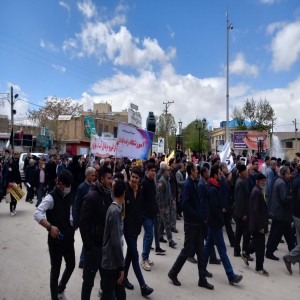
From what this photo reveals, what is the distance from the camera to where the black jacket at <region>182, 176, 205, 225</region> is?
5418 millimetres

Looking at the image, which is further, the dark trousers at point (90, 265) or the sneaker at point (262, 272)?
the sneaker at point (262, 272)

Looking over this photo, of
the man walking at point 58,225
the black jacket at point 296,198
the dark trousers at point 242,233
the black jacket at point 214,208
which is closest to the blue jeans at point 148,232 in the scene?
the black jacket at point 214,208

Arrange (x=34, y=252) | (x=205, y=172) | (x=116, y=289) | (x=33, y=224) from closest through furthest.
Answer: (x=116, y=289) < (x=205, y=172) < (x=34, y=252) < (x=33, y=224)

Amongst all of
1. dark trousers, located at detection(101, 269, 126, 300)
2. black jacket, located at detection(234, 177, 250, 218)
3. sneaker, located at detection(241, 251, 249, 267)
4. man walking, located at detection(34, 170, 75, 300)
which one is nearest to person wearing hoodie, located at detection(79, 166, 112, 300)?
dark trousers, located at detection(101, 269, 126, 300)

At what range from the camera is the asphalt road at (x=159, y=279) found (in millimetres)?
5055

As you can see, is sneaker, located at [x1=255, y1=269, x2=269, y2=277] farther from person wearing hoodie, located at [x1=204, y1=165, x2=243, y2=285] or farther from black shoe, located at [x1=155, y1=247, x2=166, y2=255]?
black shoe, located at [x1=155, y1=247, x2=166, y2=255]

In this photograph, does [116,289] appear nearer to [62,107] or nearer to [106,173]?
[106,173]

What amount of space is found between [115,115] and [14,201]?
60.8m

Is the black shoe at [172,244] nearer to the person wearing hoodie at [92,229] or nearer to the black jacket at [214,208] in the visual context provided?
the black jacket at [214,208]

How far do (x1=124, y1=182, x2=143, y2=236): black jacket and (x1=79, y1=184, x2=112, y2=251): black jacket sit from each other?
125 cm

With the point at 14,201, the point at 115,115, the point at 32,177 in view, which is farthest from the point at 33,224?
the point at 115,115

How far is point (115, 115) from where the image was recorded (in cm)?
7106

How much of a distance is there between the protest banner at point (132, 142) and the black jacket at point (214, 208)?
9.92 ft

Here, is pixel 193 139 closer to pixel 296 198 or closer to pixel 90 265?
pixel 296 198
